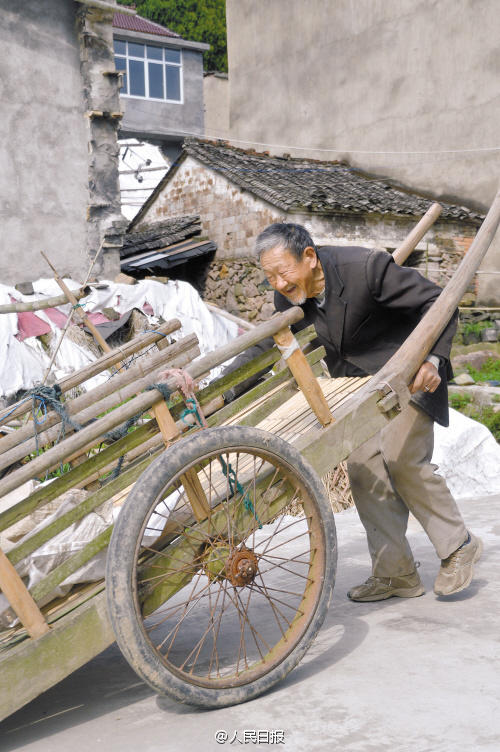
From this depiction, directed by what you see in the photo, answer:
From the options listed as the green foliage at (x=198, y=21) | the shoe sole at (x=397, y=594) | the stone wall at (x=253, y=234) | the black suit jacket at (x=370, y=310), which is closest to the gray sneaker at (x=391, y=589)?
the shoe sole at (x=397, y=594)

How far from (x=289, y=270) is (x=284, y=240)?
12 centimetres

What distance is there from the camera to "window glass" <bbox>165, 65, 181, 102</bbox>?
25578 mm

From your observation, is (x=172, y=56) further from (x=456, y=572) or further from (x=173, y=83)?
(x=456, y=572)

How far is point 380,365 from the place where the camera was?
3.21 metres

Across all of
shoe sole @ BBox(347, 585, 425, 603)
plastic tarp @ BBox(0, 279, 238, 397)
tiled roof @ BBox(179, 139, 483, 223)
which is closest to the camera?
shoe sole @ BBox(347, 585, 425, 603)

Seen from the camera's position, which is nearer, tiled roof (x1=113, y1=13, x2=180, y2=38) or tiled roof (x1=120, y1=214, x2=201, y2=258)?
tiled roof (x1=120, y1=214, x2=201, y2=258)

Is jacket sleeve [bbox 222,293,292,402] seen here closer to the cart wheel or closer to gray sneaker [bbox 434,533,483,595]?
the cart wheel

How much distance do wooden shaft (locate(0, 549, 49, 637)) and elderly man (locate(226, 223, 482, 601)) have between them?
1.29 m

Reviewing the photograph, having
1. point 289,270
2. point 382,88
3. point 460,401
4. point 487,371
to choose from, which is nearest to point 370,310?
point 289,270

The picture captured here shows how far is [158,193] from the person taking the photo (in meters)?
17.3

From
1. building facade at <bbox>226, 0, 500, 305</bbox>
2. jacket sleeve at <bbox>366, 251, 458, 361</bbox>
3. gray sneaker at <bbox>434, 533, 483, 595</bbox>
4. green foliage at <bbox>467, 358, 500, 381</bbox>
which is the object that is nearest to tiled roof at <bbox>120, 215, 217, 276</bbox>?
building facade at <bbox>226, 0, 500, 305</bbox>

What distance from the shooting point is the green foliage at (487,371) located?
420 inches

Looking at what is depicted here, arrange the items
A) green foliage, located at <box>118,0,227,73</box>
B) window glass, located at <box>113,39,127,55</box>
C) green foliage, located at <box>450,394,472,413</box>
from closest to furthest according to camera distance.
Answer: green foliage, located at <box>450,394,472,413</box>
window glass, located at <box>113,39,127,55</box>
green foliage, located at <box>118,0,227,73</box>

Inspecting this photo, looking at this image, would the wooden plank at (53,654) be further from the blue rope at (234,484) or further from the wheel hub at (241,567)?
the blue rope at (234,484)
